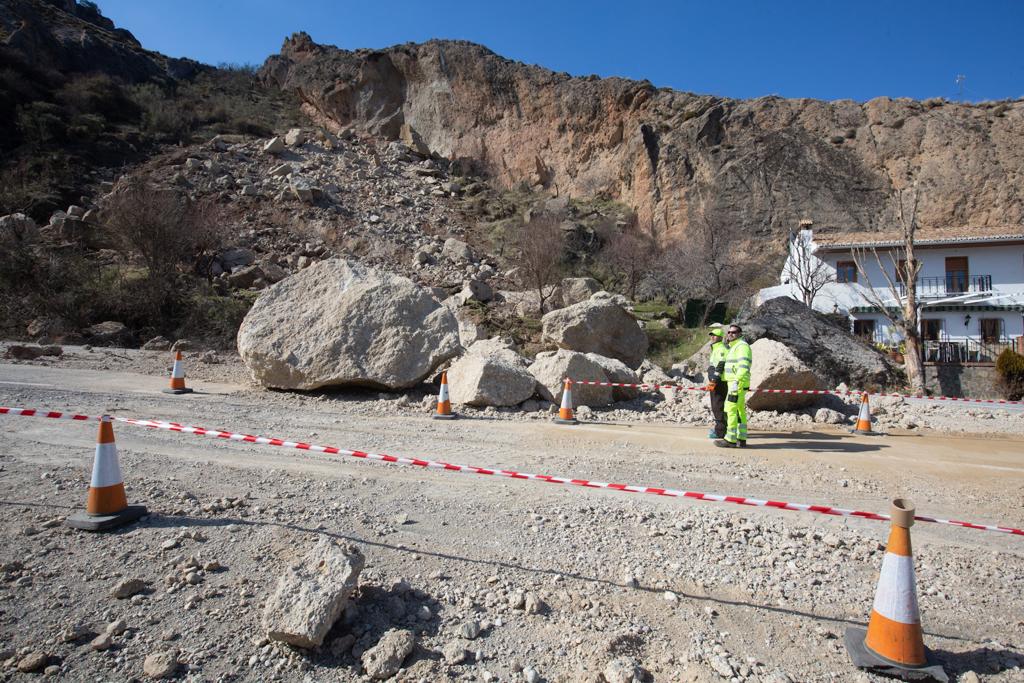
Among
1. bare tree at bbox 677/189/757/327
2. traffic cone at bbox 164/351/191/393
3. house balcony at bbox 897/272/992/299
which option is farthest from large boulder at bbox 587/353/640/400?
house balcony at bbox 897/272/992/299

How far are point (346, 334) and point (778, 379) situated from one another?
25.5 feet

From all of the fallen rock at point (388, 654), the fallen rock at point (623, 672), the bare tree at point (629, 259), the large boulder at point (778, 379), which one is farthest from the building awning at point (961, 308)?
the fallen rock at point (388, 654)

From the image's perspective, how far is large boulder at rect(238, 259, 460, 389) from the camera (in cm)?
931

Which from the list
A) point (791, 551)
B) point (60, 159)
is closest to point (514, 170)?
point (60, 159)

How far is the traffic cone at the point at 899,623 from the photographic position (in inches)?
109

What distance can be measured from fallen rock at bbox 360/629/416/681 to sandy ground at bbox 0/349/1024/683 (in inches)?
3.4

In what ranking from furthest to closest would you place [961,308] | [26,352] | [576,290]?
[961,308] < [576,290] < [26,352]

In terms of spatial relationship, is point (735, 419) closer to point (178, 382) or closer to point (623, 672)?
point (623, 672)

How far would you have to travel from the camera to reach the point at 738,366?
7570 millimetres

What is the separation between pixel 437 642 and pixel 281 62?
218 ft

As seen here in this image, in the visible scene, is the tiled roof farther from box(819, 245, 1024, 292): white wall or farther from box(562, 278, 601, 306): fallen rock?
box(562, 278, 601, 306): fallen rock

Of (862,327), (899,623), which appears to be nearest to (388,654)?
(899,623)

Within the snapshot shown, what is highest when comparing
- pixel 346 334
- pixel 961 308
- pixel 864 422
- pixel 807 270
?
pixel 807 270

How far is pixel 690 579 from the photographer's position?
359 cm
